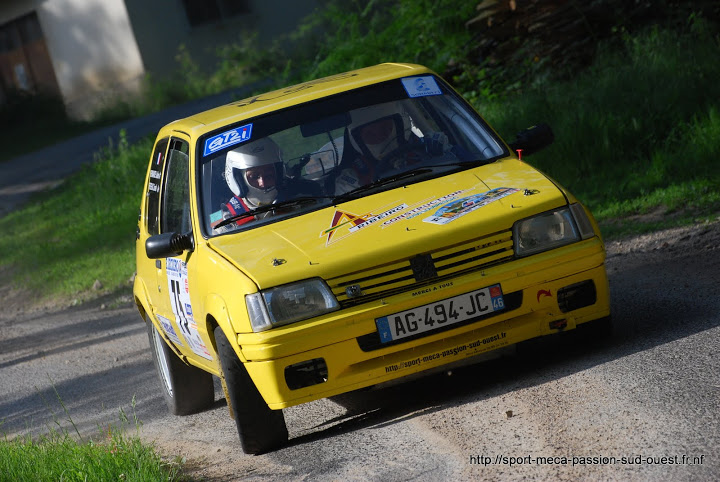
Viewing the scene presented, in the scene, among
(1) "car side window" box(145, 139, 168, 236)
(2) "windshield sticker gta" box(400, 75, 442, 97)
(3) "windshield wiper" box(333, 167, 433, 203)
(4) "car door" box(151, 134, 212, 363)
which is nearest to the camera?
(3) "windshield wiper" box(333, 167, 433, 203)

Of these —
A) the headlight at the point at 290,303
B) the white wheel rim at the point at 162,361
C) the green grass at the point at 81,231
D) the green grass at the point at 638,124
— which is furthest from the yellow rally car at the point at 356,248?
the green grass at the point at 81,231

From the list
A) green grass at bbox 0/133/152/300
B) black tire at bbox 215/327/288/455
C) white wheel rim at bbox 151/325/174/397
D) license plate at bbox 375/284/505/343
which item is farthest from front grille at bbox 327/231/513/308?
green grass at bbox 0/133/152/300

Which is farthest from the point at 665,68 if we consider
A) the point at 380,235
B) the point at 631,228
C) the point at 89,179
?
the point at 89,179

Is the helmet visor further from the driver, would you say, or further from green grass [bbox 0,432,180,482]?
green grass [bbox 0,432,180,482]

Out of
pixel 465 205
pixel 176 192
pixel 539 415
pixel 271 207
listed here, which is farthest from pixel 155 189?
pixel 539 415

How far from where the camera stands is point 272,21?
109 feet

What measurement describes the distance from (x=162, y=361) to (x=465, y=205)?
2762 mm

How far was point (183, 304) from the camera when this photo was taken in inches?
233

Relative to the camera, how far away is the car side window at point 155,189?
267 inches

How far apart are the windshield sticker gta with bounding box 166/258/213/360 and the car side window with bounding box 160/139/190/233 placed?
227 mm

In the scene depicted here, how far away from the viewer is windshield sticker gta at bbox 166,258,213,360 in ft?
19.0

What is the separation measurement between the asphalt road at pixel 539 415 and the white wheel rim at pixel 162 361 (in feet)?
0.68

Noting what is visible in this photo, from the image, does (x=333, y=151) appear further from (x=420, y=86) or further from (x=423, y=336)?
(x=423, y=336)

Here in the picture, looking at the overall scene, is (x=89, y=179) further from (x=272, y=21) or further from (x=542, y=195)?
(x=542, y=195)
